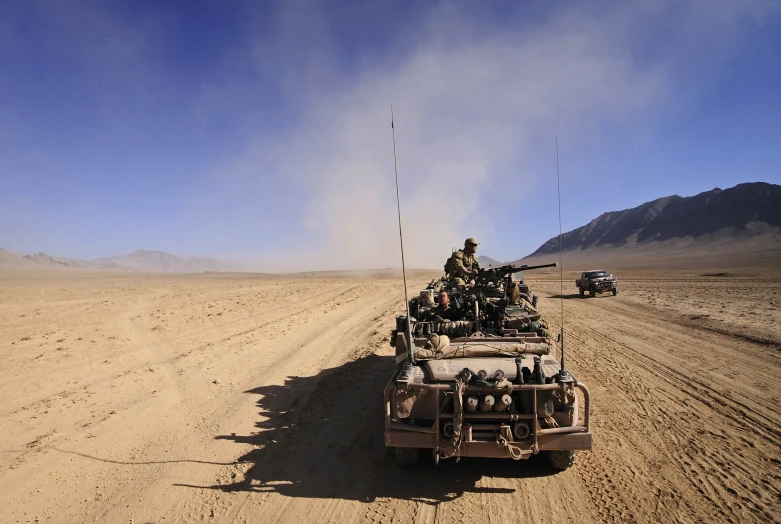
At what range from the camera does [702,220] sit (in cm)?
11856

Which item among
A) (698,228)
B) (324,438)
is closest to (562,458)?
(324,438)

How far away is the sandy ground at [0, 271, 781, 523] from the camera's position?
186 inches

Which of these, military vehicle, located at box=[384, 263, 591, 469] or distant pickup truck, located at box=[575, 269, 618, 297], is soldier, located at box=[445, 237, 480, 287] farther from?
distant pickup truck, located at box=[575, 269, 618, 297]

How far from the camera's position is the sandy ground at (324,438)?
15.5 feet

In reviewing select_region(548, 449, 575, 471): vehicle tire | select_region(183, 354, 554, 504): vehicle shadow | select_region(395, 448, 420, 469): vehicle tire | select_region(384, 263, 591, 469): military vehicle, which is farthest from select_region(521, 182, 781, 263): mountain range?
select_region(395, 448, 420, 469): vehicle tire

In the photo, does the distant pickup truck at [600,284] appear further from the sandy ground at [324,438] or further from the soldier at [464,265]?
the soldier at [464,265]

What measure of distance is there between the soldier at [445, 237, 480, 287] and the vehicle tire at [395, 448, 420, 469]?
472 centimetres

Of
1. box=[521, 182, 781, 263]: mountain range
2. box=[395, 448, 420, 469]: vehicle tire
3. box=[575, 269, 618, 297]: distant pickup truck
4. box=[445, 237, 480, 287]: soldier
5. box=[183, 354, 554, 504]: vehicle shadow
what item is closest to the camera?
box=[183, 354, 554, 504]: vehicle shadow

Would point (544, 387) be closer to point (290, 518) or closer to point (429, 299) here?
point (290, 518)

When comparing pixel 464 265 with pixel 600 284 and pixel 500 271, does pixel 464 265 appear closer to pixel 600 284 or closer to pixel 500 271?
pixel 500 271

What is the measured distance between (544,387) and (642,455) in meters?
2.16

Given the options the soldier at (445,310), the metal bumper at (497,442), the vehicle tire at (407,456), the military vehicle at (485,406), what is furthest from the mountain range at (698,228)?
the vehicle tire at (407,456)

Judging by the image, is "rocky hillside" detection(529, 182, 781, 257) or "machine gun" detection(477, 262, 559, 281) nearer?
"machine gun" detection(477, 262, 559, 281)

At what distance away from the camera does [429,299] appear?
8.33m
